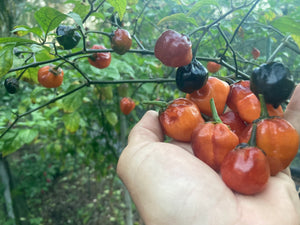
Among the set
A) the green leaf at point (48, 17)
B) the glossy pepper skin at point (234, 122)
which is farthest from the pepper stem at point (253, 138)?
the green leaf at point (48, 17)

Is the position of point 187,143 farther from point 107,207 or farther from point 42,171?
point 42,171

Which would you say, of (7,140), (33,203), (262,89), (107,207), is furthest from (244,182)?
(33,203)

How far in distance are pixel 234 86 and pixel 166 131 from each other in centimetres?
41

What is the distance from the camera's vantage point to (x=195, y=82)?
1.12 metres

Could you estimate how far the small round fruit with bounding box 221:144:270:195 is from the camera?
0.91 meters

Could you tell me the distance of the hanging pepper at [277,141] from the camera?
101cm

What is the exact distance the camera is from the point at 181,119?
1.19m

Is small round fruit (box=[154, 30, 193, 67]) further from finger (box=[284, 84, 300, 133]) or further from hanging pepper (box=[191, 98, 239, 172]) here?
finger (box=[284, 84, 300, 133])

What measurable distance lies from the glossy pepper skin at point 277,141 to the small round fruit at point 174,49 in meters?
0.43

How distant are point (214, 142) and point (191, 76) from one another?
0.31 metres

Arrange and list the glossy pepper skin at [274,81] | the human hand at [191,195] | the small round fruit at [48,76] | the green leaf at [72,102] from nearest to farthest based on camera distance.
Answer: the human hand at [191,195] → the glossy pepper skin at [274,81] → the small round fruit at [48,76] → the green leaf at [72,102]

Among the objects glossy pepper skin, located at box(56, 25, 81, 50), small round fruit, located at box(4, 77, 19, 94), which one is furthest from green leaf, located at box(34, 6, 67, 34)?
small round fruit, located at box(4, 77, 19, 94)

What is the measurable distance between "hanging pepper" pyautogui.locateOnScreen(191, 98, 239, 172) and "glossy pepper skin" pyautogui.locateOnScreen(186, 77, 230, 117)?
14 cm

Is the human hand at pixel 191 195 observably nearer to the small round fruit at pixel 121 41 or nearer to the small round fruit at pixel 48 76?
the small round fruit at pixel 121 41
